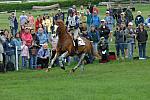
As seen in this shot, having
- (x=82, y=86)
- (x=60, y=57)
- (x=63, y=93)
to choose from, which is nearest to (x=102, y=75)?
(x=60, y=57)

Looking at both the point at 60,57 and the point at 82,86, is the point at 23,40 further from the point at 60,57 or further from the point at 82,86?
the point at 82,86

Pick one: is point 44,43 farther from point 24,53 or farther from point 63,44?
point 63,44

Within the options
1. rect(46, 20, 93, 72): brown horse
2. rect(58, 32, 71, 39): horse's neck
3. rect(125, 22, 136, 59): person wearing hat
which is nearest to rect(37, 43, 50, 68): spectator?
rect(46, 20, 93, 72): brown horse

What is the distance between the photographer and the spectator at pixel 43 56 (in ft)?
85.1

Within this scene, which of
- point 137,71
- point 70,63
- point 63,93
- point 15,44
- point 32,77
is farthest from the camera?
point 70,63

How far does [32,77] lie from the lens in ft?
73.2

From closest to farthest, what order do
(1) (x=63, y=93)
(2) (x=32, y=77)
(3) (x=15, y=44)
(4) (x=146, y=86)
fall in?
(1) (x=63, y=93) → (4) (x=146, y=86) → (2) (x=32, y=77) → (3) (x=15, y=44)

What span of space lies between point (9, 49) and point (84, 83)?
254 inches

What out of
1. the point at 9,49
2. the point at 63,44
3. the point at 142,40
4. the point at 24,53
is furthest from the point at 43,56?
the point at 142,40

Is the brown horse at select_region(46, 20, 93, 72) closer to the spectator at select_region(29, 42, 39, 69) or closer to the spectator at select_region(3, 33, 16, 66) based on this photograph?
the spectator at select_region(3, 33, 16, 66)

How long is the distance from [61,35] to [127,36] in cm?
613

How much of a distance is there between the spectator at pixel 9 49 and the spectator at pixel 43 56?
1.30m

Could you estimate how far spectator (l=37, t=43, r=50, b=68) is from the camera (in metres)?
26.0

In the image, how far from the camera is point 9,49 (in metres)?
25.3
